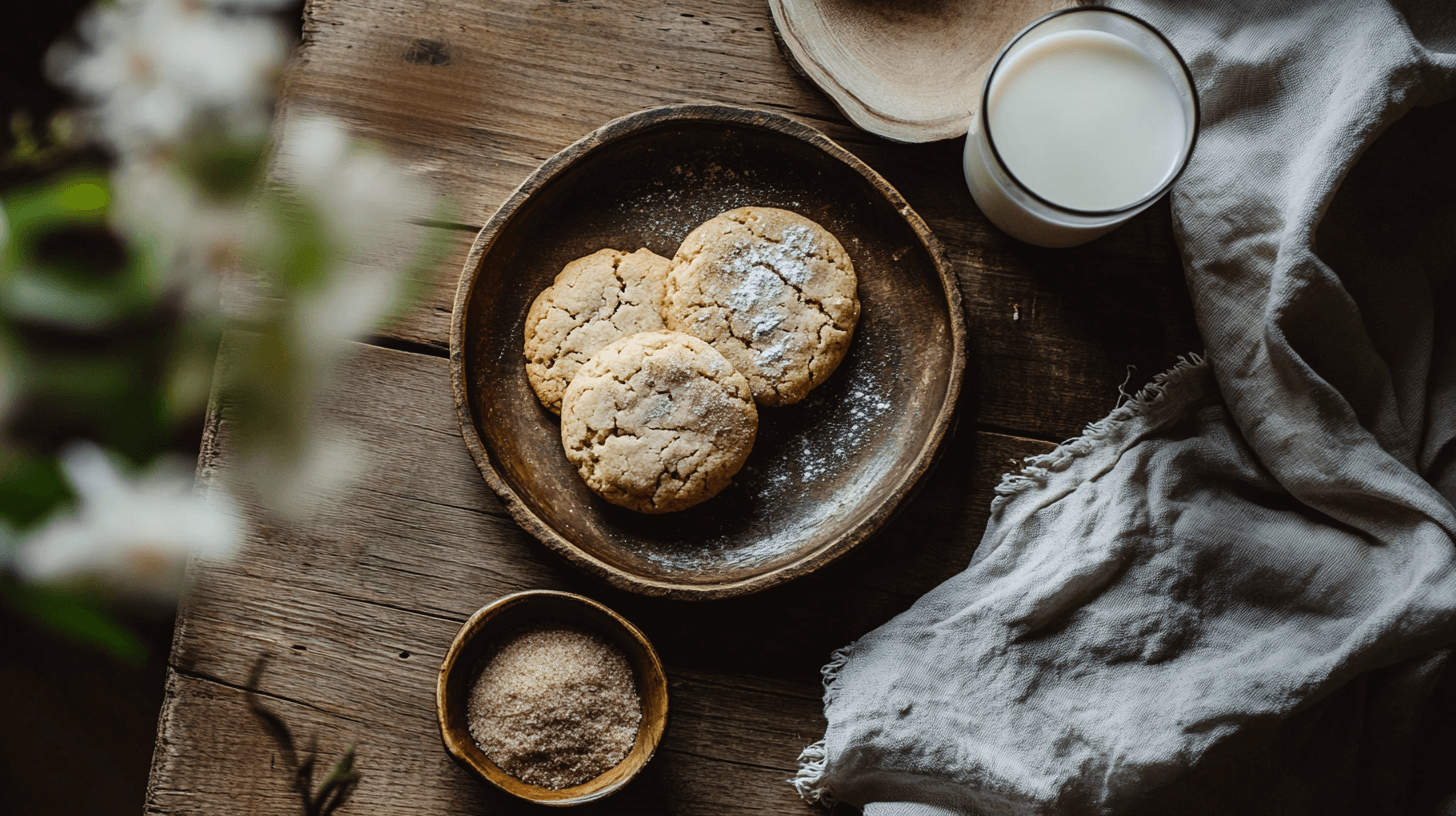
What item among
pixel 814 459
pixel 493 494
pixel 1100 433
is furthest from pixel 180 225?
pixel 1100 433

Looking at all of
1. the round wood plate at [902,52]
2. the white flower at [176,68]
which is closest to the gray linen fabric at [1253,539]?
the round wood plate at [902,52]

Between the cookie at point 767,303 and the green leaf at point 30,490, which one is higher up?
the cookie at point 767,303

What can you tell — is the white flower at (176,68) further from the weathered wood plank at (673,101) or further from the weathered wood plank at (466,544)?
the weathered wood plank at (466,544)

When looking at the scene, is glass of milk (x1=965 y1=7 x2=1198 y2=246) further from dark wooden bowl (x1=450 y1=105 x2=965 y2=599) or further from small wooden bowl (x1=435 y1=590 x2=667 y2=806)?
small wooden bowl (x1=435 y1=590 x2=667 y2=806)

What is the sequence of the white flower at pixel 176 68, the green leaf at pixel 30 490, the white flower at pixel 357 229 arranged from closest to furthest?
1. the white flower at pixel 357 229
2. the green leaf at pixel 30 490
3. the white flower at pixel 176 68

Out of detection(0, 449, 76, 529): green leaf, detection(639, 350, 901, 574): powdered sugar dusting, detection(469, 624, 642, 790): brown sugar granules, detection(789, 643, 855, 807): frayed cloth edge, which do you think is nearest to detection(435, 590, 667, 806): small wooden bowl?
detection(469, 624, 642, 790): brown sugar granules

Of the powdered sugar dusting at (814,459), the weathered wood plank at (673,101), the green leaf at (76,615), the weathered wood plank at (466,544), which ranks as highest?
the weathered wood plank at (673,101)
